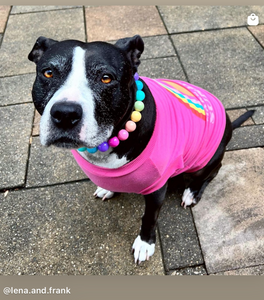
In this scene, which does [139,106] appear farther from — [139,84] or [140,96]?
[139,84]

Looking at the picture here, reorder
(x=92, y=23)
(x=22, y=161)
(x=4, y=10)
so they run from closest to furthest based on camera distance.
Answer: (x=22, y=161) → (x=92, y=23) → (x=4, y=10)

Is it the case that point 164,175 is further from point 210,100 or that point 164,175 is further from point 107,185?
point 210,100

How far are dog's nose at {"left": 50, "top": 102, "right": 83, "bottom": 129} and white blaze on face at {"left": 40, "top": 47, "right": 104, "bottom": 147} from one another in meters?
0.03

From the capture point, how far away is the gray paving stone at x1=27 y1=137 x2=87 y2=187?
3.06 meters

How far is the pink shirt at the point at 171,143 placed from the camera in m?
2.01

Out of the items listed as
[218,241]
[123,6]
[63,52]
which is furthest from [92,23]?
[218,241]

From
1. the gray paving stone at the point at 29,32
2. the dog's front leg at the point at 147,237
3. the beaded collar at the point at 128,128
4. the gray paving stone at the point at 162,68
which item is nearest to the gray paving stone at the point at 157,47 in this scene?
the gray paving stone at the point at 162,68

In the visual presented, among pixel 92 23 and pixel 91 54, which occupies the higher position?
pixel 91 54

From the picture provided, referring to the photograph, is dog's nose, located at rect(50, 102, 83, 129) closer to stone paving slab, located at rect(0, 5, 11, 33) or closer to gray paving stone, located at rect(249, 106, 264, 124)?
gray paving stone, located at rect(249, 106, 264, 124)

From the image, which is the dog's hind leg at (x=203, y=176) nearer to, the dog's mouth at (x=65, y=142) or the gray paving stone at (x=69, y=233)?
the gray paving stone at (x=69, y=233)

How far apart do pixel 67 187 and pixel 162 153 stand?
1391 millimetres

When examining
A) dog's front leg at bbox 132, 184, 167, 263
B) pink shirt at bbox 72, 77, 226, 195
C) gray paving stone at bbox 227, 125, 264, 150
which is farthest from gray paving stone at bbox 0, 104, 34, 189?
gray paving stone at bbox 227, 125, 264, 150

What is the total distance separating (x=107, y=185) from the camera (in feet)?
7.20

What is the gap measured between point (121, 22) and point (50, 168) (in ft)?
9.99
